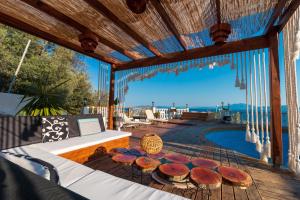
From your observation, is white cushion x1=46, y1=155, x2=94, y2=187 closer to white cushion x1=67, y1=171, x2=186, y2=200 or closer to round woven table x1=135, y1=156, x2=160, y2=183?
white cushion x1=67, y1=171, x2=186, y2=200

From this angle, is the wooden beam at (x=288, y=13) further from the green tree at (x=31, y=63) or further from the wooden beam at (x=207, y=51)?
the green tree at (x=31, y=63)

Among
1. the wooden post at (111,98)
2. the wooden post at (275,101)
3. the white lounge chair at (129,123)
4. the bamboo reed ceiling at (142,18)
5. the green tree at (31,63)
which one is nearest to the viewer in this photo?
the bamboo reed ceiling at (142,18)

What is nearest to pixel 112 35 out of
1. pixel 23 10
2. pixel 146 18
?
pixel 146 18

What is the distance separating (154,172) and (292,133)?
261 cm

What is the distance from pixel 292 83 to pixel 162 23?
249 centimetres

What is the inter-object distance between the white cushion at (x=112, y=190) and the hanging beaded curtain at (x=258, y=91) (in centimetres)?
287

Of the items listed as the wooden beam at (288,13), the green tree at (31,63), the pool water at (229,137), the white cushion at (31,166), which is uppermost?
the green tree at (31,63)

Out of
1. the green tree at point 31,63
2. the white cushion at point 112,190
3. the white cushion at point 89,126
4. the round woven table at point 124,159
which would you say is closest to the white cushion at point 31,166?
the white cushion at point 112,190

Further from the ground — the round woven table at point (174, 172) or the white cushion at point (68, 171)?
the white cushion at point (68, 171)

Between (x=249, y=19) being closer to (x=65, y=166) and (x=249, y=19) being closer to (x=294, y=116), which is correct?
(x=294, y=116)

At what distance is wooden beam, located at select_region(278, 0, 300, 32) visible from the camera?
2.11 meters

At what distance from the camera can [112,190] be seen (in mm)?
1229

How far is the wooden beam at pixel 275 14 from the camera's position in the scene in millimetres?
2178

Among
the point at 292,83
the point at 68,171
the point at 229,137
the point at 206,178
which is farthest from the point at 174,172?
the point at 229,137
